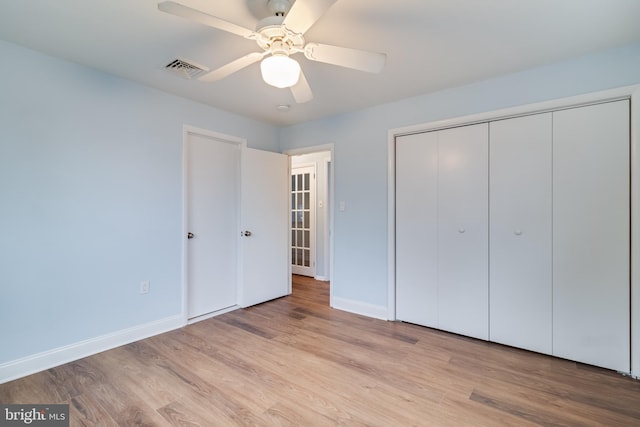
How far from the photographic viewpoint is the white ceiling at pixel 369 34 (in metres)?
1.70

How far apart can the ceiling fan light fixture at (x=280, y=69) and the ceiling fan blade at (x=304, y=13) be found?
147 mm

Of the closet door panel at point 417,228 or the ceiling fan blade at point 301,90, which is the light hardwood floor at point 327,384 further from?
the ceiling fan blade at point 301,90

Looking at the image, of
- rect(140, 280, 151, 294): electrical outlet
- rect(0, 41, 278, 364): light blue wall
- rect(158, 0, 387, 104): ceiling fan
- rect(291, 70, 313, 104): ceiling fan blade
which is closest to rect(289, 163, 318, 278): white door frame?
rect(0, 41, 278, 364): light blue wall

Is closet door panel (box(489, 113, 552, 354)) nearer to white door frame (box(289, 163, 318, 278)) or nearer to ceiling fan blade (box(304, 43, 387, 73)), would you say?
ceiling fan blade (box(304, 43, 387, 73))

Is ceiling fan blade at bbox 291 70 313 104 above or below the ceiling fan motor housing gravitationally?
below

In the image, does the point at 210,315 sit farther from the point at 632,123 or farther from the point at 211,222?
the point at 632,123

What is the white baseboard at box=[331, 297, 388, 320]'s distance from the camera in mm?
3244

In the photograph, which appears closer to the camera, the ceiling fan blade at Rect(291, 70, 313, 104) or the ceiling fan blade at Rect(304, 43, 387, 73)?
the ceiling fan blade at Rect(304, 43, 387, 73)

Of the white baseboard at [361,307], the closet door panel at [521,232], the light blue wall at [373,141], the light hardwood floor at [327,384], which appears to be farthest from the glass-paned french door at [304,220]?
the closet door panel at [521,232]

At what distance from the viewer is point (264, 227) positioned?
3.82 meters

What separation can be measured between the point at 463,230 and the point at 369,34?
188cm

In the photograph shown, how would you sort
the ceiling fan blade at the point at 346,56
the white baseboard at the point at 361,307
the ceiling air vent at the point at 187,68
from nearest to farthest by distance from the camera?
the ceiling fan blade at the point at 346,56
the ceiling air vent at the point at 187,68
the white baseboard at the point at 361,307

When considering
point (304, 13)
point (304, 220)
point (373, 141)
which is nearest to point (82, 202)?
point (304, 13)

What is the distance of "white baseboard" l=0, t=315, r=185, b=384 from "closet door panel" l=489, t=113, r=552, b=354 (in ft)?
10.0
